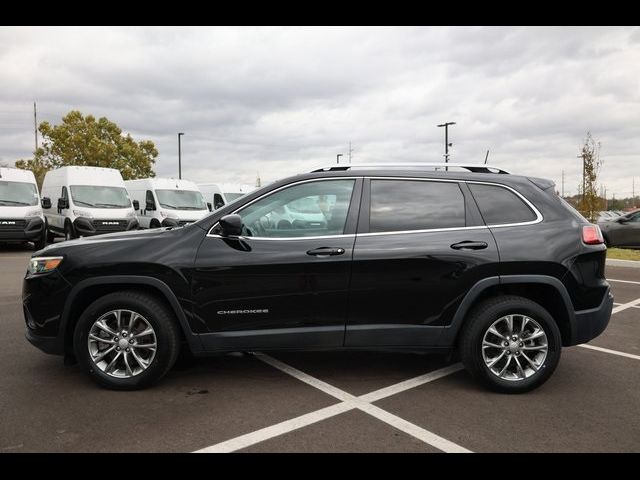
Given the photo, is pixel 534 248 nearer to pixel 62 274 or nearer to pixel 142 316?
pixel 142 316

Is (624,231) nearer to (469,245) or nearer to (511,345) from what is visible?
(511,345)

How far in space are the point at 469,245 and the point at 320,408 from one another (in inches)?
64.0

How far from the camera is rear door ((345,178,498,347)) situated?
12.9ft

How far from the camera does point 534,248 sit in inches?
158

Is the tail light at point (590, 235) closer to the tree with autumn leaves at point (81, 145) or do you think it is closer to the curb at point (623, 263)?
the curb at point (623, 263)

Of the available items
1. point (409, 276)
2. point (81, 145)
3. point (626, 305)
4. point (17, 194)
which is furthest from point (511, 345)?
point (81, 145)

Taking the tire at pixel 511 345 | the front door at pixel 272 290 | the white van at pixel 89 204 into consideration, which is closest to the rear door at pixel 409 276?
the front door at pixel 272 290

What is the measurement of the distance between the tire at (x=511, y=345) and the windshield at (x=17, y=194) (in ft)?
48.9

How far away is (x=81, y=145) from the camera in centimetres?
3809

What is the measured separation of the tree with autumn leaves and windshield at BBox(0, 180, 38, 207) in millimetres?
23615

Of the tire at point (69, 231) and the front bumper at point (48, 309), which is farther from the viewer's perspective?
the tire at point (69, 231)

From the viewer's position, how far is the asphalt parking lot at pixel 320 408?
314cm

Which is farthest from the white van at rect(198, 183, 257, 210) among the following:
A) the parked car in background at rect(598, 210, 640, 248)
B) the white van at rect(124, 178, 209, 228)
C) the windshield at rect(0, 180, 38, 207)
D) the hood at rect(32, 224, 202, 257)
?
the hood at rect(32, 224, 202, 257)
